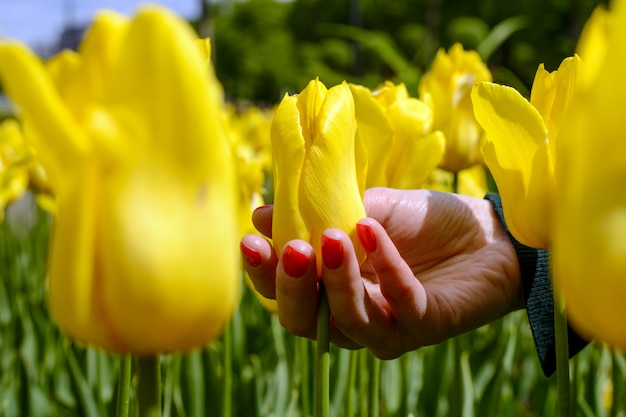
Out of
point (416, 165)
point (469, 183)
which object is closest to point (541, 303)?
point (416, 165)

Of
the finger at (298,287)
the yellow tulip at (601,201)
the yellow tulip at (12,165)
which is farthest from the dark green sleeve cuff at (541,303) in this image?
the yellow tulip at (12,165)

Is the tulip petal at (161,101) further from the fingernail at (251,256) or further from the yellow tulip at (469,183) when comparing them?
the yellow tulip at (469,183)

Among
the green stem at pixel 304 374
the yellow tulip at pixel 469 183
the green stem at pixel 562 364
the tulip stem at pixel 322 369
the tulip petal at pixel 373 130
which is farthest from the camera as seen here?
the yellow tulip at pixel 469 183

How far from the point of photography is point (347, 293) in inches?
33.3

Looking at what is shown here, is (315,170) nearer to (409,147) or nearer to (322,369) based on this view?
(322,369)

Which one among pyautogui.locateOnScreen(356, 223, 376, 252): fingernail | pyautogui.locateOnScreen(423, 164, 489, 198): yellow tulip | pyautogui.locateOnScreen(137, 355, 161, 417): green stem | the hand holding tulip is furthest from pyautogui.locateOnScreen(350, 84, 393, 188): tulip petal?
pyautogui.locateOnScreen(423, 164, 489, 198): yellow tulip

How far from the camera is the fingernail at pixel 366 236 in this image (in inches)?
32.8

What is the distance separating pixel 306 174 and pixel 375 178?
1.65ft

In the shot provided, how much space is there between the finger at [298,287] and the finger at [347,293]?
2 centimetres

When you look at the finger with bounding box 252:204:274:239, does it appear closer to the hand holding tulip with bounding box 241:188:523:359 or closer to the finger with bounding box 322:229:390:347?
the hand holding tulip with bounding box 241:188:523:359

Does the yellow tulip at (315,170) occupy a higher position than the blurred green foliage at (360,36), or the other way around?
the yellow tulip at (315,170)

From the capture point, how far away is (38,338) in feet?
8.09

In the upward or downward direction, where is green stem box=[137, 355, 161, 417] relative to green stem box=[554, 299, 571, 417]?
upward

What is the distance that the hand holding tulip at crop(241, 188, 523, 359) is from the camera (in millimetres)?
832
